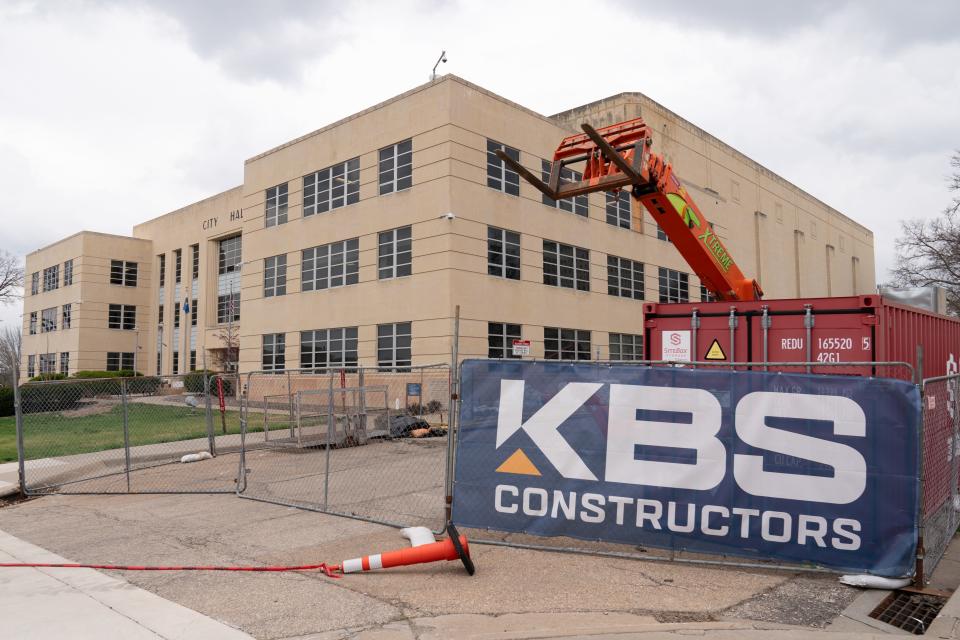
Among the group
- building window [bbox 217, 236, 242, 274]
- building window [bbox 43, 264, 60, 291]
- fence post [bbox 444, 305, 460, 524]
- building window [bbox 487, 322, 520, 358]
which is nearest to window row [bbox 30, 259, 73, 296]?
building window [bbox 43, 264, 60, 291]

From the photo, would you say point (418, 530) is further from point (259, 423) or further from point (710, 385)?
point (259, 423)

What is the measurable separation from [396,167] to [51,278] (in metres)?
43.5

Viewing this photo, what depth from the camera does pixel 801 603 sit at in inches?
218

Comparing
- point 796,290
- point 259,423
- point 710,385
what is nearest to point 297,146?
point 259,423

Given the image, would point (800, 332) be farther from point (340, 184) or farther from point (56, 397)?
point (340, 184)

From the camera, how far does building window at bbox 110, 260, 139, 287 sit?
5247cm

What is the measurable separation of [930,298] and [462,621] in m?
11.5

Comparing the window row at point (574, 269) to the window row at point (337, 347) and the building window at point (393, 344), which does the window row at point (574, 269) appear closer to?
the building window at point (393, 344)

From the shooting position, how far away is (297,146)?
105 feet

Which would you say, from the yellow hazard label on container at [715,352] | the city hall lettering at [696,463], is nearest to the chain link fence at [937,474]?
the city hall lettering at [696,463]

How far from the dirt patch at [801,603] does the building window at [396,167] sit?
2301 centimetres

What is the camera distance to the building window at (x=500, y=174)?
1069 inches

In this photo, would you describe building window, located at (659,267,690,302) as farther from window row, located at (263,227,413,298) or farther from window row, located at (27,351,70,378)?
window row, located at (27,351,70,378)

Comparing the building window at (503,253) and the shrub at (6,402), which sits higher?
the building window at (503,253)
